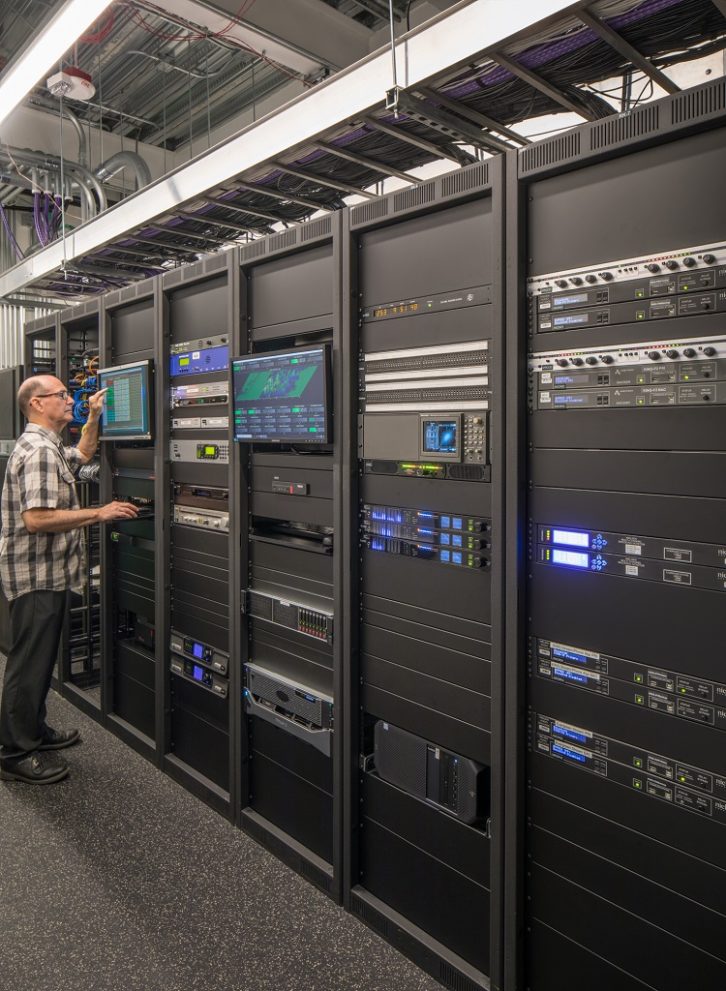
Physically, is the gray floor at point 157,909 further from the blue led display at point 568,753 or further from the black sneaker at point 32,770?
the blue led display at point 568,753

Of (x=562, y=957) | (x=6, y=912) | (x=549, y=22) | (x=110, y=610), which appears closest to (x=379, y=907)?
(x=562, y=957)

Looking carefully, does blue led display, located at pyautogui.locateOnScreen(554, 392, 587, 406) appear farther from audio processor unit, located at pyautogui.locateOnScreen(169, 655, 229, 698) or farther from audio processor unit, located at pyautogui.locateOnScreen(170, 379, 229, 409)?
audio processor unit, located at pyautogui.locateOnScreen(169, 655, 229, 698)

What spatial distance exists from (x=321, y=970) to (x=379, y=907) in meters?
0.21

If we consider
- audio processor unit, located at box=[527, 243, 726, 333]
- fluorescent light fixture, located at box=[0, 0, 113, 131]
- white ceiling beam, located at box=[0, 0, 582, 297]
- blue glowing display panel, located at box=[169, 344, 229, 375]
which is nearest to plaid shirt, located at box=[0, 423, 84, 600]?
blue glowing display panel, located at box=[169, 344, 229, 375]

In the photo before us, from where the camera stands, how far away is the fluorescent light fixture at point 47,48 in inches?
A: 59.1

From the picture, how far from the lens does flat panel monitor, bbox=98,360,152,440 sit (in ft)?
8.47

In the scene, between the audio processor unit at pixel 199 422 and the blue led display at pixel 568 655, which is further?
the audio processor unit at pixel 199 422

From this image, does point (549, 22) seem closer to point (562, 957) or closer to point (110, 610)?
point (562, 957)

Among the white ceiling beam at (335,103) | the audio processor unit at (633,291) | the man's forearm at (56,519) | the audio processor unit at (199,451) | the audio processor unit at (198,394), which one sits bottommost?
the man's forearm at (56,519)

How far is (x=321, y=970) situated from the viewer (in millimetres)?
1622

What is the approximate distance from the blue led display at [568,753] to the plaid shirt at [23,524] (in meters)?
2.00

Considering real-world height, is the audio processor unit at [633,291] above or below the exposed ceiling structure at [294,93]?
below

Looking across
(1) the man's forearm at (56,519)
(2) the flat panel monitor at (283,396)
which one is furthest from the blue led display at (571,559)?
(1) the man's forearm at (56,519)

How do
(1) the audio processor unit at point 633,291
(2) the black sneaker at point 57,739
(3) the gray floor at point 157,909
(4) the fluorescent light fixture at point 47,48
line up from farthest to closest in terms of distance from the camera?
(2) the black sneaker at point 57,739, (3) the gray floor at point 157,909, (4) the fluorescent light fixture at point 47,48, (1) the audio processor unit at point 633,291
